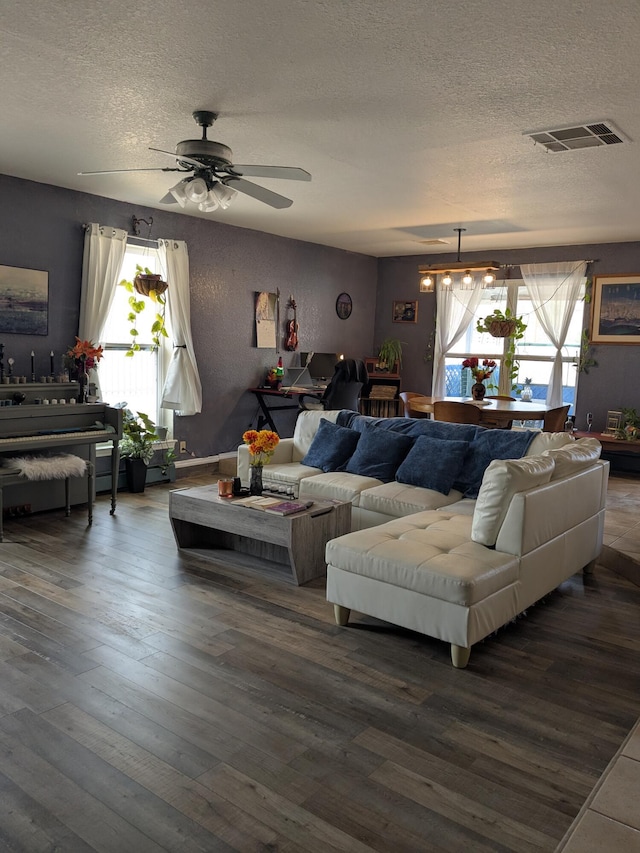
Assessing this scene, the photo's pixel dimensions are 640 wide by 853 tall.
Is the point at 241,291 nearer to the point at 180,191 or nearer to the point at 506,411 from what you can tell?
the point at 506,411

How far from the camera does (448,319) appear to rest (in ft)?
29.8

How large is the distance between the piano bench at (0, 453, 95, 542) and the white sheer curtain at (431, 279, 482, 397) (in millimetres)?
5206

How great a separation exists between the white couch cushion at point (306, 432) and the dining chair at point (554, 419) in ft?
6.82

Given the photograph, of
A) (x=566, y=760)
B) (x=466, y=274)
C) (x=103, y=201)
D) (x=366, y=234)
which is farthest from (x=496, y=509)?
(x=466, y=274)

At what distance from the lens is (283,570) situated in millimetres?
4324

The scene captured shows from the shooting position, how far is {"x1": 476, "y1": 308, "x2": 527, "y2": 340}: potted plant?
23.7ft

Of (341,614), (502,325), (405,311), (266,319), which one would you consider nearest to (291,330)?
(266,319)

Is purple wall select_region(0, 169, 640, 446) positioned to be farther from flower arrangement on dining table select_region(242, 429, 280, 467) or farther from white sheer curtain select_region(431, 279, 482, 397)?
flower arrangement on dining table select_region(242, 429, 280, 467)

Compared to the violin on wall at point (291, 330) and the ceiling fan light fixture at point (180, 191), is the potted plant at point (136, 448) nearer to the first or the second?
the violin on wall at point (291, 330)

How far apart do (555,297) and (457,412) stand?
278cm

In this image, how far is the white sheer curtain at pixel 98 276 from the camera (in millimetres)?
5867

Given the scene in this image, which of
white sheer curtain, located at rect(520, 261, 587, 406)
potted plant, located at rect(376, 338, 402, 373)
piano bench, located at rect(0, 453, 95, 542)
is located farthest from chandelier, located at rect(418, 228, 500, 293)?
piano bench, located at rect(0, 453, 95, 542)

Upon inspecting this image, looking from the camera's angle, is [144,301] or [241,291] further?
[241,291]

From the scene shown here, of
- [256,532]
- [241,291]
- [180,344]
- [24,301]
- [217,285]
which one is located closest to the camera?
[256,532]
